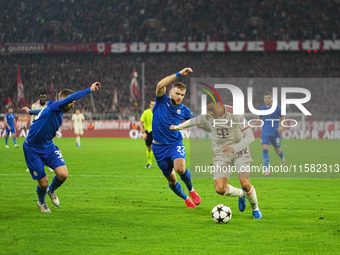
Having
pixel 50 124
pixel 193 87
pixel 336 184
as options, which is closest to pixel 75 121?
pixel 193 87

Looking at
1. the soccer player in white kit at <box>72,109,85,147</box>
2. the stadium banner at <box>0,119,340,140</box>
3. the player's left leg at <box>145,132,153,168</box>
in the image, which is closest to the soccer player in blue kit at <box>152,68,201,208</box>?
the player's left leg at <box>145,132,153,168</box>

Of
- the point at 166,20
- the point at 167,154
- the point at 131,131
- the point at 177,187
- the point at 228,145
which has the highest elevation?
the point at 166,20

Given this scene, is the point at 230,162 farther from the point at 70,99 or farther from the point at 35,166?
the point at 35,166

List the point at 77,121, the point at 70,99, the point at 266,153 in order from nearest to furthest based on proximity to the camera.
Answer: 1. the point at 70,99
2. the point at 266,153
3. the point at 77,121

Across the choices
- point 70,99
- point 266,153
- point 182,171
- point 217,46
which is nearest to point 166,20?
point 217,46

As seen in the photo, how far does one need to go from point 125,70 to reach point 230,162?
38.7 meters

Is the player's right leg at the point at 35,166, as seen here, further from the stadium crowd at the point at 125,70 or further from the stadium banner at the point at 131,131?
the stadium crowd at the point at 125,70

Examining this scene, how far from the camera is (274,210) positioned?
9.55 meters

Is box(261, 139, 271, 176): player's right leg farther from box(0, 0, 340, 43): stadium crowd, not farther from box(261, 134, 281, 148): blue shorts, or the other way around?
box(0, 0, 340, 43): stadium crowd

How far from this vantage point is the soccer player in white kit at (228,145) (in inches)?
328

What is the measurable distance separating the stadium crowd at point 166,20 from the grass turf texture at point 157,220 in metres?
32.6

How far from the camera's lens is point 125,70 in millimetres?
46500

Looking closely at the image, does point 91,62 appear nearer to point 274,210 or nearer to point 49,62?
point 49,62

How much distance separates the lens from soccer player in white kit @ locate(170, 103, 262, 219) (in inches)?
328
